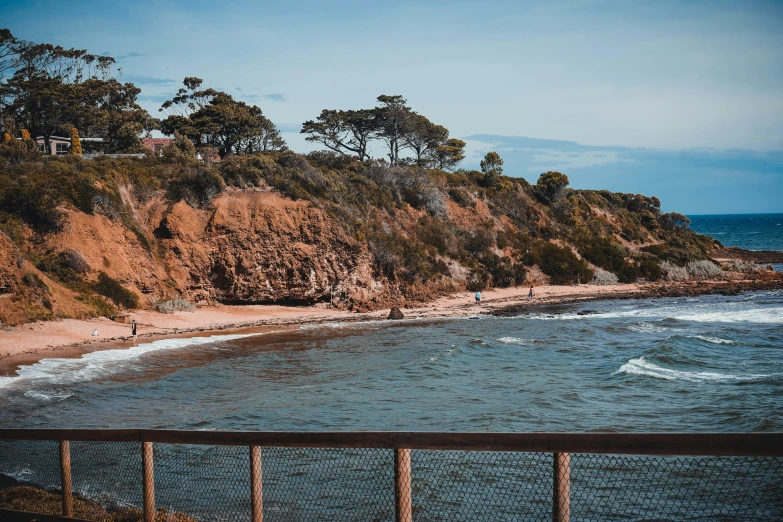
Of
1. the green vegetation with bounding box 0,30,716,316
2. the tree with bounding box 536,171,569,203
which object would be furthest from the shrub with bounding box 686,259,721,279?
the tree with bounding box 536,171,569,203

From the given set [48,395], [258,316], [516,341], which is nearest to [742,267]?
→ [516,341]

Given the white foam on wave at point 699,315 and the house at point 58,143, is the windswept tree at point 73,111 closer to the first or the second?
the house at point 58,143

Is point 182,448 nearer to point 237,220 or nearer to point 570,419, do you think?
point 570,419

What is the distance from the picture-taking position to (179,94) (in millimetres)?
57875

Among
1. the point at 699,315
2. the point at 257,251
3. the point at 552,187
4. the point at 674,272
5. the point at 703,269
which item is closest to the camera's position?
the point at 699,315

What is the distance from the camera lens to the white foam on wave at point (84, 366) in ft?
65.2

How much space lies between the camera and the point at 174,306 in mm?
33156

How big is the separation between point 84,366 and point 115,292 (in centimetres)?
993

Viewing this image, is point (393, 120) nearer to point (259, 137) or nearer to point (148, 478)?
point (259, 137)

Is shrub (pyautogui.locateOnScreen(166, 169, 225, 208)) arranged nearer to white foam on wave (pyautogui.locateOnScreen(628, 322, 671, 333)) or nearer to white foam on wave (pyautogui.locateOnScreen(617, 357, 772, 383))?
white foam on wave (pyautogui.locateOnScreen(628, 322, 671, 333))

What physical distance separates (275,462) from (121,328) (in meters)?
18.8

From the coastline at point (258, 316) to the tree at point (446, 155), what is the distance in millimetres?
22196

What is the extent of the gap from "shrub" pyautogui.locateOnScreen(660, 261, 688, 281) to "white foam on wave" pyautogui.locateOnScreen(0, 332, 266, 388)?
43.1m

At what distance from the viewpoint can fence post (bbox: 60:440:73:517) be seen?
6414mm
